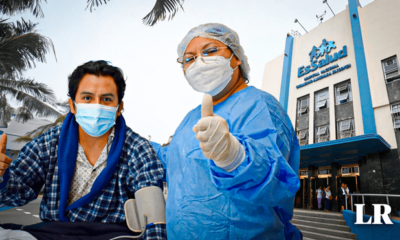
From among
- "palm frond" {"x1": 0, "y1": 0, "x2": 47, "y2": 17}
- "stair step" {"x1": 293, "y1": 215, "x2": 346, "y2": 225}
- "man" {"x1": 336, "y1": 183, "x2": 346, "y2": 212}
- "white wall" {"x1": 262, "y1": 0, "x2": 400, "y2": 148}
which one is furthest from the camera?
"man" {"x1": 336, "y1": 183, "x2": 346, "y2": 212}

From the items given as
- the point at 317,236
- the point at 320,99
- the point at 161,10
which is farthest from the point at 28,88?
the point at 320,99

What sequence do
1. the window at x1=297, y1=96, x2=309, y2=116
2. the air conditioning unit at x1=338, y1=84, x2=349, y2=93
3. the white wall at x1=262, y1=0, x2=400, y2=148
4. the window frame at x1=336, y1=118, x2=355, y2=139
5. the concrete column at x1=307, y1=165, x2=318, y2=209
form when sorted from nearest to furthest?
the white wall at x1=262, y1=0, x2=400, y2=148
the window frame at x1=336, y1=118, x2=355, y2=139
the air conditioning unit at x1=338, y1=84, x2=349, y2=93
the concrete column at x1=307, y1=165, x2=318, y2=209
the window at x1=297, y1=96, x2=309, y2=116

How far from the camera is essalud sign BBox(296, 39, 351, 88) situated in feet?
38.0

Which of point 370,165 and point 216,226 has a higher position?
point 370,165

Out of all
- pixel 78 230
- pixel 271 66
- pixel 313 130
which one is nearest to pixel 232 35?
pixel 78 230

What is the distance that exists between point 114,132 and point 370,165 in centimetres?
1103

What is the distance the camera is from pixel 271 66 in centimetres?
1527

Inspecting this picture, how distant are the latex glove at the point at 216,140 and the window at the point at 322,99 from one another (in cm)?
1254

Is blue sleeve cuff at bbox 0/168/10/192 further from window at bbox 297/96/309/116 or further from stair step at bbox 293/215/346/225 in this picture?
window at bbox 297/96/309/116

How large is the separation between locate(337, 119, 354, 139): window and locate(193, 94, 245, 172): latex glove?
Answer: 36.8 ft

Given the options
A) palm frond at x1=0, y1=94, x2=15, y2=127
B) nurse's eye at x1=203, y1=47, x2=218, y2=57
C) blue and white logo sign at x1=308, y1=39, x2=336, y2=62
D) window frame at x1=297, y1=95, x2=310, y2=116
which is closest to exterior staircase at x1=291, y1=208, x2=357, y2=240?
window frame at x1=297, y1=95, x2=310, y2=116

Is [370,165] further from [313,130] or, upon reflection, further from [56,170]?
[56,170]

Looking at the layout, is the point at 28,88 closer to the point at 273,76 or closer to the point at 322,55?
the point at 273,76

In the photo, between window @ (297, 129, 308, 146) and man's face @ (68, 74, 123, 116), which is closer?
man's face @ (68, 74, 123, 116)
